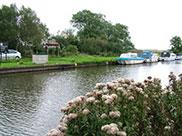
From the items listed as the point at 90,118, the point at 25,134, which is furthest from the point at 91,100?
the point at 25,134

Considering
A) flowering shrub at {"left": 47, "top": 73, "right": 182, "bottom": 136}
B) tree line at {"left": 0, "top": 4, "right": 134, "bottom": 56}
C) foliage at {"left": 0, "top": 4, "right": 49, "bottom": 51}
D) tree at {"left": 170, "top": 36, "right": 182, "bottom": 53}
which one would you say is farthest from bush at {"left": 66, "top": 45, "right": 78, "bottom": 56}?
tree at {"left": 170, "top": 36, "right": 182, "bottom": 53}

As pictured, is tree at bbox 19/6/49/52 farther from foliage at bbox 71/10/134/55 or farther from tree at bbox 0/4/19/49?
foliage at bbox 71/10/134/55

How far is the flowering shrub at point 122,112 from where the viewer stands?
3574 mm

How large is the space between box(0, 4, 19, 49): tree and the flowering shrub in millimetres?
30359

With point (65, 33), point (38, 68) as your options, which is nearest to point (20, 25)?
point (38, 68)

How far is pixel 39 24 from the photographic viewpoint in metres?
35.2

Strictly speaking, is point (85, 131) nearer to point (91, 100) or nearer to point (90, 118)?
point (90, 118)

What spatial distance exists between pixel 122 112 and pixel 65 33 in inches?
2113

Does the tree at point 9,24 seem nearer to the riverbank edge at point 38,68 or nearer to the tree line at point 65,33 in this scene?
the tree line at point 65,33

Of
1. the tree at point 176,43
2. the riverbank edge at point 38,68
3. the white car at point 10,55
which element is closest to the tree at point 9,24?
the white car at point 10,55

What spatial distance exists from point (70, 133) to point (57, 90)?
1121 centimetres

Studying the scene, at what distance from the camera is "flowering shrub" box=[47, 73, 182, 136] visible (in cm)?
357

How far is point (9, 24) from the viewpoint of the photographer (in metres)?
33.2

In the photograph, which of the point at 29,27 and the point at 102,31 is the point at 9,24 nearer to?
the point at 29,27
